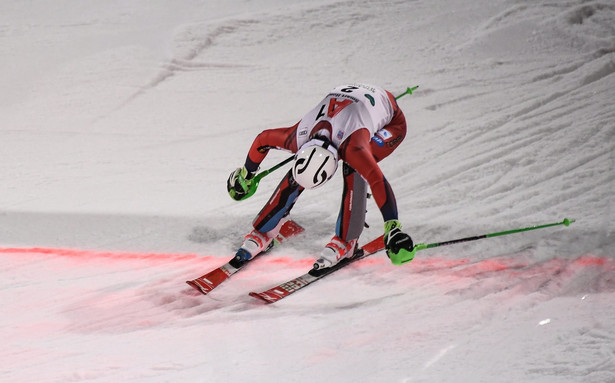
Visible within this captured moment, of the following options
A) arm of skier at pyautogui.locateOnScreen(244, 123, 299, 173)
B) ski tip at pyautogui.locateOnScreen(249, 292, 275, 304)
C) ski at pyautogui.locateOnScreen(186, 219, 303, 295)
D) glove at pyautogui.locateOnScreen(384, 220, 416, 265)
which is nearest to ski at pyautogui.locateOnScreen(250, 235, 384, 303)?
ski tip at pyautogui.locateOnScreen(249, 292, 275, 304)

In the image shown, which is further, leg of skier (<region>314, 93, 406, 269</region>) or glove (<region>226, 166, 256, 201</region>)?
glove (<region>226, 166, 256, 201</region>)

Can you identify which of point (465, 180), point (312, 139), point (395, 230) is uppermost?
point (312, 139)

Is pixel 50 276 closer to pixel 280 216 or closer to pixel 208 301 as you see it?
pixel 208 301

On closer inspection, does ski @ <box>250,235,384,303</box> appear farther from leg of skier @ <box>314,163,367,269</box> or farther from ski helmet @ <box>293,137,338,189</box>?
ski helmet @ <box>293,137,338,189</box>

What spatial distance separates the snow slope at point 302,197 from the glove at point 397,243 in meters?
0.28

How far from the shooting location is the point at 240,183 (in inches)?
178

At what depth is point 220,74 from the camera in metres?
7.32

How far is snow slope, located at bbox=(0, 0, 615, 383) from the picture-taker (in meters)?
3.58

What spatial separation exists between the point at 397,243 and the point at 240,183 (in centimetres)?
110

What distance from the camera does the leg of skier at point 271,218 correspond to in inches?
175

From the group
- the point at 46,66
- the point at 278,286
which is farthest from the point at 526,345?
the point at 46,66

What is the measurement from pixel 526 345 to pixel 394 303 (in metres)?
0.72

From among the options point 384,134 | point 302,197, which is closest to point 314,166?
point 384,134

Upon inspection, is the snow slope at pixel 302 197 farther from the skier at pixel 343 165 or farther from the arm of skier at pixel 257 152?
the arm of skier at pixel 257 152
